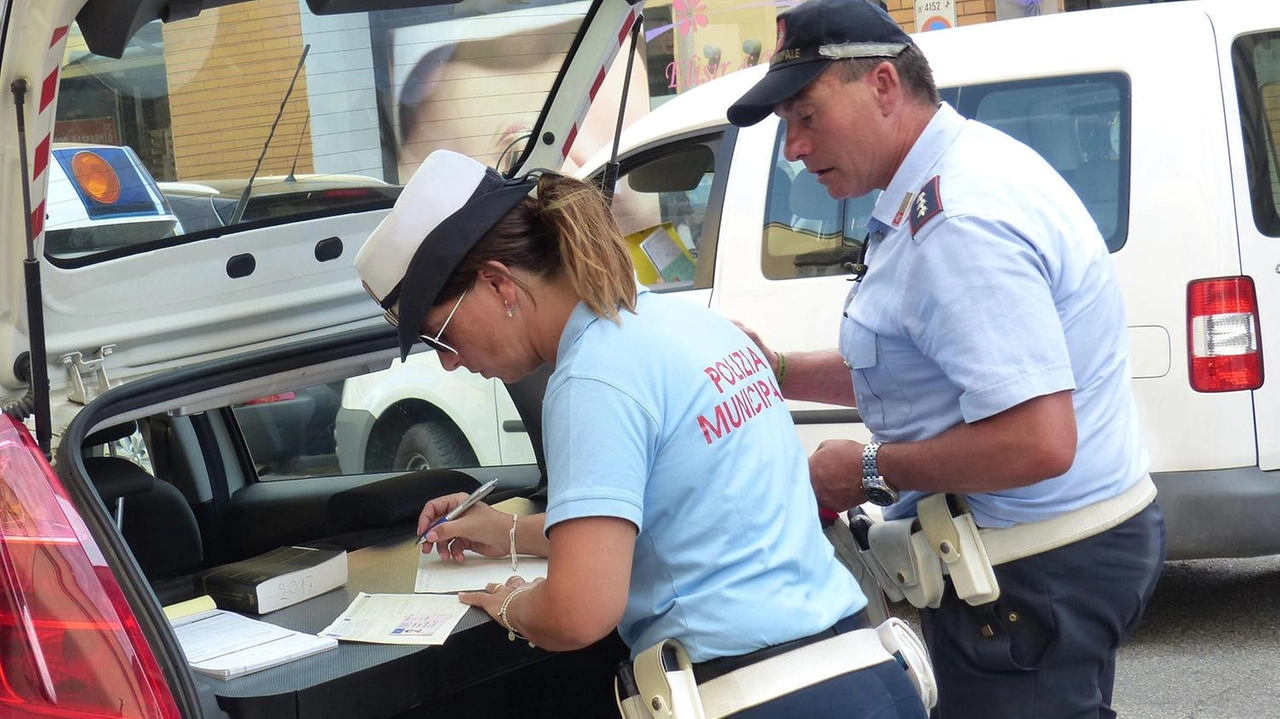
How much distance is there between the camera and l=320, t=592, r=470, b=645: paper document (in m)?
1.88

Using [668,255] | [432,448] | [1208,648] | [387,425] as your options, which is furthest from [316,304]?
[1208,648]

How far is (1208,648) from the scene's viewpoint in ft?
13.9

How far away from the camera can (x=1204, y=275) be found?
3.93m

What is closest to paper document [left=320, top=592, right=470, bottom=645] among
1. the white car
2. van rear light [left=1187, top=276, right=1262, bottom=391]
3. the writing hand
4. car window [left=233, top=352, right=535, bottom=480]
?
the white car

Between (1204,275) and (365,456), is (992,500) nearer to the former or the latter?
(365,456)

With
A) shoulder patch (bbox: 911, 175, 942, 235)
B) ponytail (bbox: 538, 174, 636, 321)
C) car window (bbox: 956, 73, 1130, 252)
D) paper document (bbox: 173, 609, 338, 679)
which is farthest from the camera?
car window (bbox: 956, 73, 1130, 252)

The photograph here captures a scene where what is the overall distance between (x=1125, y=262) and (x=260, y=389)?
2772mm

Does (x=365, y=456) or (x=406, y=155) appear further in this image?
(x=365, y=456)

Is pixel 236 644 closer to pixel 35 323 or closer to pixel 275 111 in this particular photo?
pixel 35 323

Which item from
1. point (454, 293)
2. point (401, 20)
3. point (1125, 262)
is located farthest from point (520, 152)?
point (1125, 262)

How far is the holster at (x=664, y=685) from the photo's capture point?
162cm

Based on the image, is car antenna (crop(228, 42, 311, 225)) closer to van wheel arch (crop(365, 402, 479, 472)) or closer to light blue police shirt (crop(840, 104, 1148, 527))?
van wheel arch (crop(365, 402, 479, 472))

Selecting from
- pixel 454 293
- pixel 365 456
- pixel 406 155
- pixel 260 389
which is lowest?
pixel 365 456

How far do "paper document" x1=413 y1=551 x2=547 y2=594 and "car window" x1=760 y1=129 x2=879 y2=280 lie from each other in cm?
260
